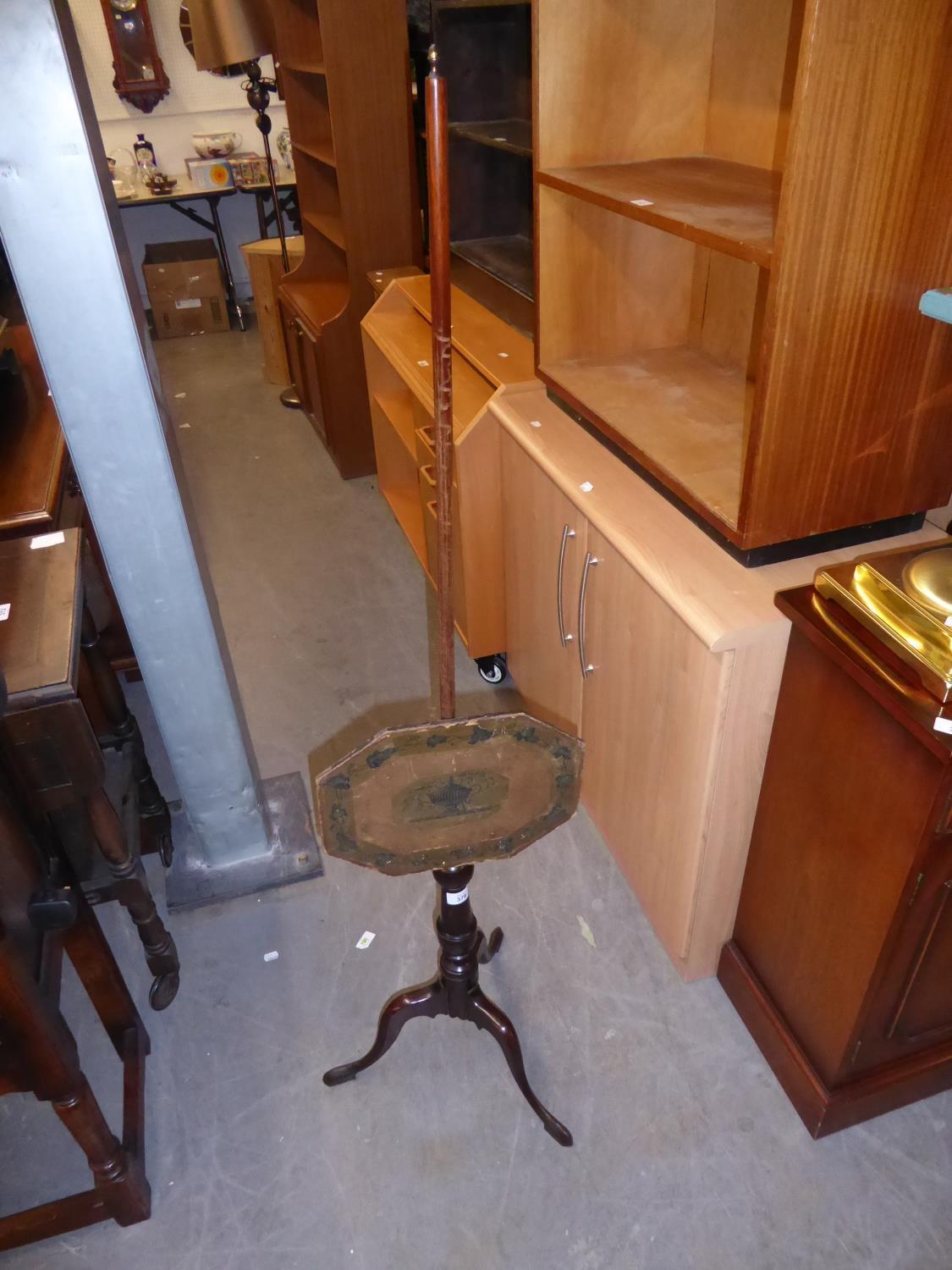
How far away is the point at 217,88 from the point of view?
17.9ft

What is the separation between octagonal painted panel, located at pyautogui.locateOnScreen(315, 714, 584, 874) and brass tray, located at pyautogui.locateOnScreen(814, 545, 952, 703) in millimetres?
458

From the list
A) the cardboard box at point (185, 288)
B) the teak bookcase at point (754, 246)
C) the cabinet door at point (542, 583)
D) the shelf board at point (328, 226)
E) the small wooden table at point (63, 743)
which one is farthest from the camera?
the cardboard box at point (185, 288)

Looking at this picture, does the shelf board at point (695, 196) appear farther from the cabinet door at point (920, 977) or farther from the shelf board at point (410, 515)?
the shelf board at point (410, 515)

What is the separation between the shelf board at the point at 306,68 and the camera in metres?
3.20

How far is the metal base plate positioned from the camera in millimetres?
2043

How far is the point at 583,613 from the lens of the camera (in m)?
1.85

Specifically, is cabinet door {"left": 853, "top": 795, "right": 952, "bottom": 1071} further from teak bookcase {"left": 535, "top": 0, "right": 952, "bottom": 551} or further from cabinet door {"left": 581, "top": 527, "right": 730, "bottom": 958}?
teak bookcase {"left": 535, "top": 0, "right": 952, "bottom": 551}

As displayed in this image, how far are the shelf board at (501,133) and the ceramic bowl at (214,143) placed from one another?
354 cm

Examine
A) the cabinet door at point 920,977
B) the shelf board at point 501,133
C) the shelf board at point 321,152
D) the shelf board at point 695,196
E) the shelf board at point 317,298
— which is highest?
the shelf board at point 501,133

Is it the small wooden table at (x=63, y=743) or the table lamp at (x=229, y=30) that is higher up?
the table lamp at (x=229, y=30)

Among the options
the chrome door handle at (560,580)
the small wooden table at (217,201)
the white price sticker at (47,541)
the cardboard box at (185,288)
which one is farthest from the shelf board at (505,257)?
the cardboard box at (185,288)

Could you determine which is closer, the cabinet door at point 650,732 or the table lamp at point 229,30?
the cabinet door at point 650,732

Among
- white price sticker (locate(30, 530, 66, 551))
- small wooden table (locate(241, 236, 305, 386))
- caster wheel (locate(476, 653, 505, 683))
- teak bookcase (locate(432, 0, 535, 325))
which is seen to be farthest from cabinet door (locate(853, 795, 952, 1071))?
small wooden table (locate(241, 236, 305, 386))

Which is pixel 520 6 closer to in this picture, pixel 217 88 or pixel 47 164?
pixel 47 164
